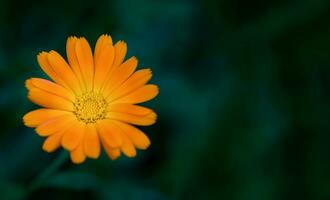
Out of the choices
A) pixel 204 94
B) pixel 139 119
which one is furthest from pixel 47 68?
pixel 204 94

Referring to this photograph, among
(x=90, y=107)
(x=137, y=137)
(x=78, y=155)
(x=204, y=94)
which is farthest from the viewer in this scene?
(x=204, y=94)

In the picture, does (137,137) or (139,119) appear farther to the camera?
(139,119)

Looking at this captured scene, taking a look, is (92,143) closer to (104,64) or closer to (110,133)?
(110,133)

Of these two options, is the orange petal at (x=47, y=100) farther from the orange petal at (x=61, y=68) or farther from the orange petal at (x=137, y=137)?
the orange petal at (x=137, y=137)

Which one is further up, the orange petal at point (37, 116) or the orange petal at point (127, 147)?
the orange petal at point (37, 116)

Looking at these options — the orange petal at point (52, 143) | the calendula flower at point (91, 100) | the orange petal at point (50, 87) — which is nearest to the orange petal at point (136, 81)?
the calendula flower at point (91, 100)
